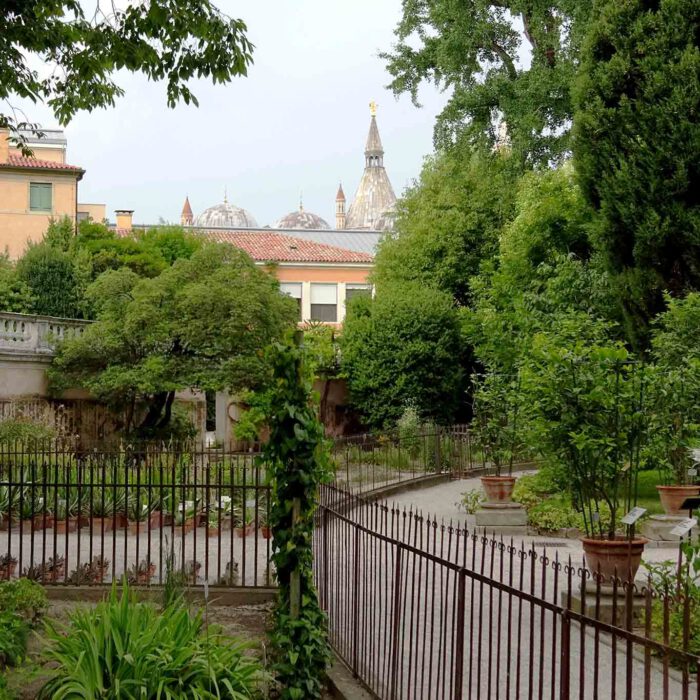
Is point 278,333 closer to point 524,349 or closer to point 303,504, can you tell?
point 524,349

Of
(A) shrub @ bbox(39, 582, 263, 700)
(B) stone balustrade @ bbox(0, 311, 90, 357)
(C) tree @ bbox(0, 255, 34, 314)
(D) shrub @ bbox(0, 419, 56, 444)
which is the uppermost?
(C) tree @ bbox(0, 255, 34, 314)

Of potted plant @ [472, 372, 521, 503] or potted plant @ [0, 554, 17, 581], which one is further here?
potted plant @ [472, 372, 521, 503]

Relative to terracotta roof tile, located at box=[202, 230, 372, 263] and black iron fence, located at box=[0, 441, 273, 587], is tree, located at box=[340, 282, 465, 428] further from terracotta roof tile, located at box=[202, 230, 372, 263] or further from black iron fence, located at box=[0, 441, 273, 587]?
terracotta roof tile, located at box=[202, 230, 372, 263]

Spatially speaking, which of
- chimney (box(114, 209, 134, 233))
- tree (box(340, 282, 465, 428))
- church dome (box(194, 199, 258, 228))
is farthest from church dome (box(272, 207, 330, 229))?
tree (box(340, 282, 465, 428))

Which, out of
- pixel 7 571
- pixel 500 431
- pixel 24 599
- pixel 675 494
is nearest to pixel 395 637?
pixel 24 599

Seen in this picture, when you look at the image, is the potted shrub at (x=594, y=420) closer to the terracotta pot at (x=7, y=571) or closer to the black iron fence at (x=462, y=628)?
the black iron fence at (x=462, y=628)

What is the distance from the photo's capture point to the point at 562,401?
991cm

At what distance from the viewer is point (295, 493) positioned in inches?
284

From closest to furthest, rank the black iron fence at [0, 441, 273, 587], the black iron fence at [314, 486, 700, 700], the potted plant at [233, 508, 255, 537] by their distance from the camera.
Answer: the black iron fence at [314, 486, 700, 700] → the black iron fence at [0, 441, 273, 587] → the potted plant at [233, 508, 255, 537]

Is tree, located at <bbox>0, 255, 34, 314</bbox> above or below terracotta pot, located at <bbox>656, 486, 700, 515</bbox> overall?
above

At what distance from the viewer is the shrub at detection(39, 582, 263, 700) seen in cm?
614

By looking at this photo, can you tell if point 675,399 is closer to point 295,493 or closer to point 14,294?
point 295,493

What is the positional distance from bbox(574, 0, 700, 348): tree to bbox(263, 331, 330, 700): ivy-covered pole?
40.5 feet

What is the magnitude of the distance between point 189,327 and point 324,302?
85.6 ft
